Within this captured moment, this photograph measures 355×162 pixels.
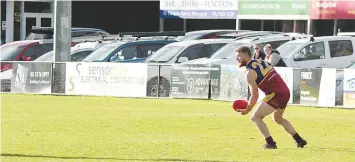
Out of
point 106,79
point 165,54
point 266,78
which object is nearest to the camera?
point 266,78

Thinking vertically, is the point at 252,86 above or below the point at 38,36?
below

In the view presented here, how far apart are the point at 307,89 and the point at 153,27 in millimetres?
26350

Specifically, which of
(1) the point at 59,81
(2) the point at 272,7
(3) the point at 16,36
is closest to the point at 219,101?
(1) the point at 59,81

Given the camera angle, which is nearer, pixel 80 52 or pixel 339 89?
pixel 339 89

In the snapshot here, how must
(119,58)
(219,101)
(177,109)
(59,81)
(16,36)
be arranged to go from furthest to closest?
(16,36) < (119,58) < (59,81) < (219,101) < (177,109)

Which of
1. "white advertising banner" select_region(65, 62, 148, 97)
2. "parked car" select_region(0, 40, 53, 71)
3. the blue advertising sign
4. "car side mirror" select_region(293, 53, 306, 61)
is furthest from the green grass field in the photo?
the blue advertising sign

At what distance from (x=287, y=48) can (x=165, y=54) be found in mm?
3691

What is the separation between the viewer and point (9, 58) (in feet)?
110

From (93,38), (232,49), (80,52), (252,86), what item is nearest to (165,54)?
(232,49)

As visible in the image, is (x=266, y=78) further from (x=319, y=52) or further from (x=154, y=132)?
(x=319, y=52)

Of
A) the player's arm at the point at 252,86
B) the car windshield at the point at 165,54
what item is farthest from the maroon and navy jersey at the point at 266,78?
the car windshield at the point at 165,54

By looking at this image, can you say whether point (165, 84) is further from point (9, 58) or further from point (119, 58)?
point (9, 58)

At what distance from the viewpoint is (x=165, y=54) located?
102ft

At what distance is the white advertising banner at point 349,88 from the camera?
25719 mm
